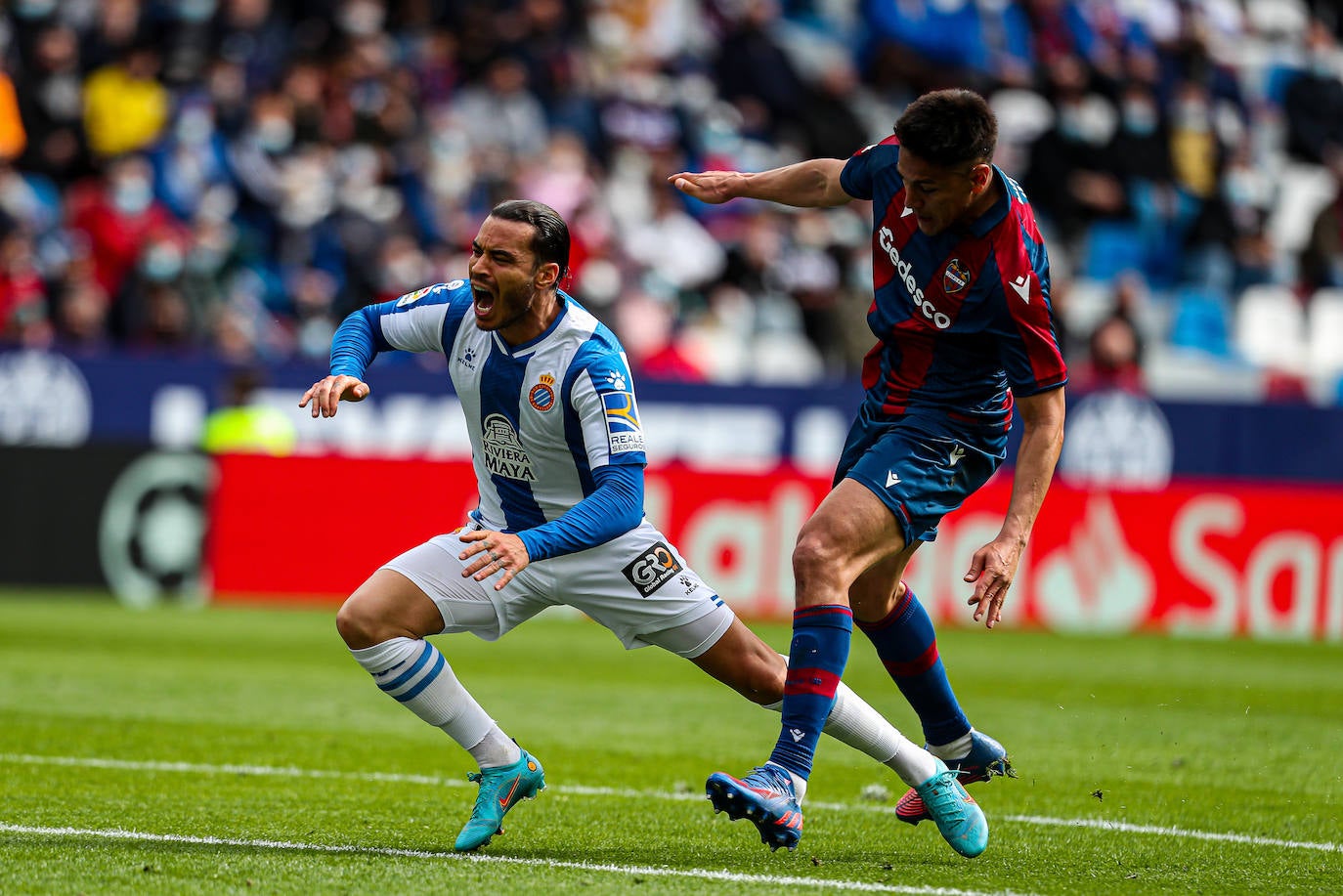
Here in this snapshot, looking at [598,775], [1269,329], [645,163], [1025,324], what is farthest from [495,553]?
[1269,329]

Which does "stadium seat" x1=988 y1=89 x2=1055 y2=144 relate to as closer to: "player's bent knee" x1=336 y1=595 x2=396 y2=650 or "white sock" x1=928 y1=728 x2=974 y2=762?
"white sock" x1=928 y1=728 x2=974 y2=762

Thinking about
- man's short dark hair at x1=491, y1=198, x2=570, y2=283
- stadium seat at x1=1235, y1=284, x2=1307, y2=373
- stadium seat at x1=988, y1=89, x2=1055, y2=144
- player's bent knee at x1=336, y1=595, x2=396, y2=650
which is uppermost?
stadium seat at x1=988, y1=89, x2=1055, y2=144

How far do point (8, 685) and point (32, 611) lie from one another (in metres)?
4.35

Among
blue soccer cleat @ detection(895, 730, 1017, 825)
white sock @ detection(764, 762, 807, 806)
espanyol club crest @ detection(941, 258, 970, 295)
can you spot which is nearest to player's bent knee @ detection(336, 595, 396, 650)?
white sock @ detection(764, 762, 807, 806)

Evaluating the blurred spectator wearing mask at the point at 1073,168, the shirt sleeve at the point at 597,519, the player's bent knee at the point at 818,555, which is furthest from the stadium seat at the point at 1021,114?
the shirt sleeve at the point at 597,519

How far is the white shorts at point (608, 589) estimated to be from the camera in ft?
21.2

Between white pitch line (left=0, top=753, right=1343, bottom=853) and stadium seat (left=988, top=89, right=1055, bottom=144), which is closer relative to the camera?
white pitch line (left=0, top=753, right=1343, bottom=853)

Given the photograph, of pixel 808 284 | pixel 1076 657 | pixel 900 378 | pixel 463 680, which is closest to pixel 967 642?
pixel 1076 657

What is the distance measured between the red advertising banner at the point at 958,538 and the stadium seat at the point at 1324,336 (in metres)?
5.12

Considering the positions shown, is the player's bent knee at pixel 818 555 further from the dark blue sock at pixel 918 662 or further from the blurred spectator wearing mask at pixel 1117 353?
the blurred spectator wearing mask at pixel 1117 353

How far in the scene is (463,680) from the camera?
38.8ft

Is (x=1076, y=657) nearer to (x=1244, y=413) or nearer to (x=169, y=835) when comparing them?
(x=1244, y=413)

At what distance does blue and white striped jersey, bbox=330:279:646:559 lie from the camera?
6320mm

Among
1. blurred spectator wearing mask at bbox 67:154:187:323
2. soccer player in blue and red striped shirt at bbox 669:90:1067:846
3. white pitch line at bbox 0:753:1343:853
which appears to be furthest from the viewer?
blurred spectator wearing mask at bbox 67:154:187:323
